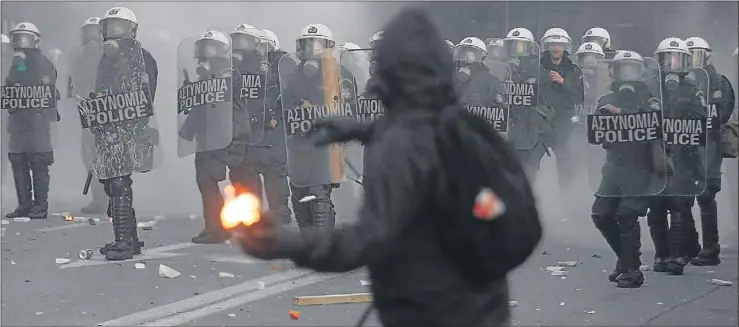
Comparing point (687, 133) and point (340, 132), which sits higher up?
point (687, 133)

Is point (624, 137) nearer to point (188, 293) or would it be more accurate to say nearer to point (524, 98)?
point (524, 98)

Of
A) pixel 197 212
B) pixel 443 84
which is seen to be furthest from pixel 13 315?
pixel 443 84

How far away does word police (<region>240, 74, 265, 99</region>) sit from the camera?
6.22m

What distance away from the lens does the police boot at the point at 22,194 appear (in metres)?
5.89

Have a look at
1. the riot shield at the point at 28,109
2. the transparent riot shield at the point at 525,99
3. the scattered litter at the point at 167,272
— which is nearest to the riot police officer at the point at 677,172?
the transparent riot shield at the point at 525,99

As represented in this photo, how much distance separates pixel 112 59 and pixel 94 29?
18 centimetres

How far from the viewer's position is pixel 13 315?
5473 millimetres

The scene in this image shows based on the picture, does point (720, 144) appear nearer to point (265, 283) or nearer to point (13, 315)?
point (265, 283)

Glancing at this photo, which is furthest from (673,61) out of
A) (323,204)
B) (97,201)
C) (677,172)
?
(97,201)

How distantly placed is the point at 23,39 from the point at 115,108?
0.58 m

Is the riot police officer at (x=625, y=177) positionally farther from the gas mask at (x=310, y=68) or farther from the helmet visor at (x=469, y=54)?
the gas mask at (x=310, y=68)

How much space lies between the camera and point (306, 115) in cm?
626

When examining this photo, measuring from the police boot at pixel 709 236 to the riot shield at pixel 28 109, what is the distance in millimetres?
3933

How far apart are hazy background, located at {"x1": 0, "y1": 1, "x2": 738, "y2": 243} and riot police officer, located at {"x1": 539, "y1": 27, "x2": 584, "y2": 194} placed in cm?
8
